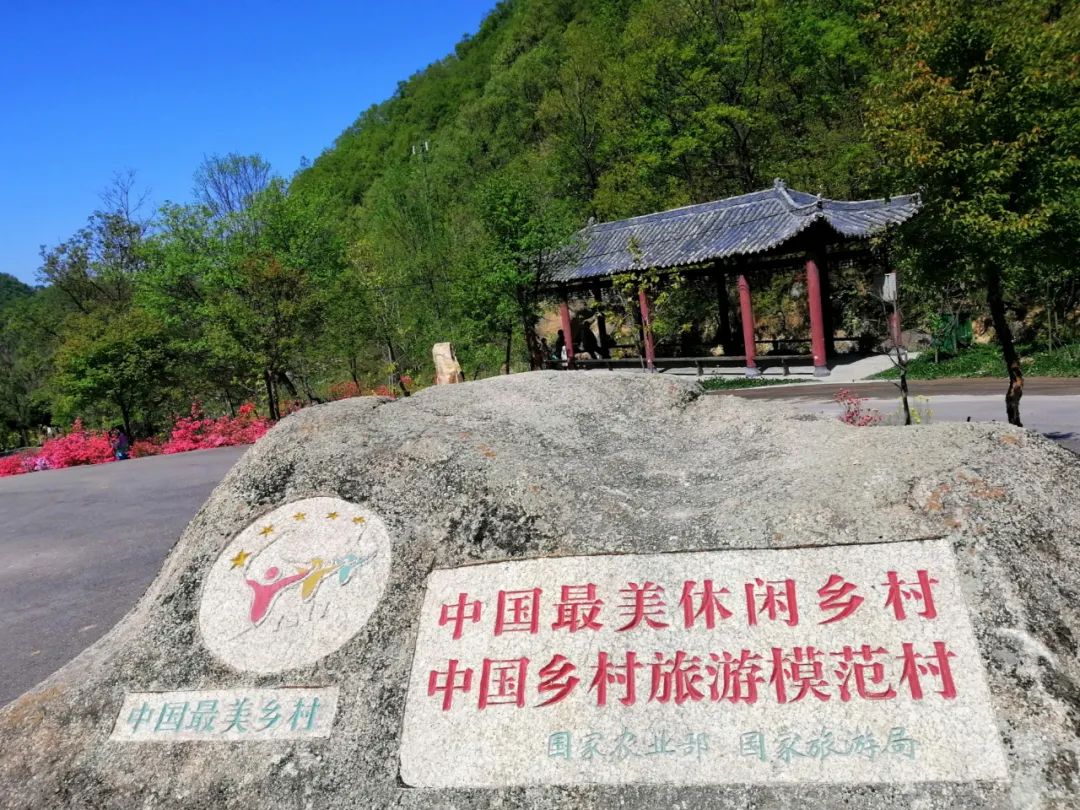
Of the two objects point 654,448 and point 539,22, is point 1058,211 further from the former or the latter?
point 539,22

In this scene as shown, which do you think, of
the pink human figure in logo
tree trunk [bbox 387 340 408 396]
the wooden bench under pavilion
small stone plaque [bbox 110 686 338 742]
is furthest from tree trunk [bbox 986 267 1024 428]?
tree trunk [bbox 387 340 408 396]

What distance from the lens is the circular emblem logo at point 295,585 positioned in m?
3.42

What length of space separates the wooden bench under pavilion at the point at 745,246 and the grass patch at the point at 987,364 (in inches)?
82.6

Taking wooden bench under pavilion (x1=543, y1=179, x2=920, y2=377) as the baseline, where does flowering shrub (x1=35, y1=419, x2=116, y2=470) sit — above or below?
below

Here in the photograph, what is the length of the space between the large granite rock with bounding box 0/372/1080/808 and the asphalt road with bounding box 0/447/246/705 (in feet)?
Result: 6.29

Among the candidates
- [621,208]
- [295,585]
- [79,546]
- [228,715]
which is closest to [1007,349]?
[295,585]

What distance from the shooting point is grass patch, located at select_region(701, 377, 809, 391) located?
17330mm

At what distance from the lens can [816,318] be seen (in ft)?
57.4

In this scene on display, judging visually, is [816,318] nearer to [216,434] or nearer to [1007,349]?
[1007,349]

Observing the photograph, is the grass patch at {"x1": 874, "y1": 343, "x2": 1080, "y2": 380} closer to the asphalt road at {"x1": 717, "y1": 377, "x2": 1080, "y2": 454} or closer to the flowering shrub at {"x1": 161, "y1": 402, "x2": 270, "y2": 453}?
the asphalt road at {"x1": 717, "y1": 377, "x2": 1080, "y2": 454}

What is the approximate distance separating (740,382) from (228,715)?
16.0 m

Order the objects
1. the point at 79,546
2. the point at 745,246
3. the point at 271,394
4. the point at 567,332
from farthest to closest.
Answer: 1. the point at 567,332
2. the point at 745,246
3. the point at 271,394
4. the point at 79,546

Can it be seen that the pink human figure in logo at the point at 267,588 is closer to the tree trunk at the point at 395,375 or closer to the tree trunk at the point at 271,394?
the tree trunk at the point at 271,394

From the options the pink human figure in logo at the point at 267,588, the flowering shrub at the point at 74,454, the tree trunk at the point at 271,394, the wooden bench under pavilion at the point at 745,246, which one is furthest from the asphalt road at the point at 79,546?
the wooden bench under pavilion at the point at 745,246
